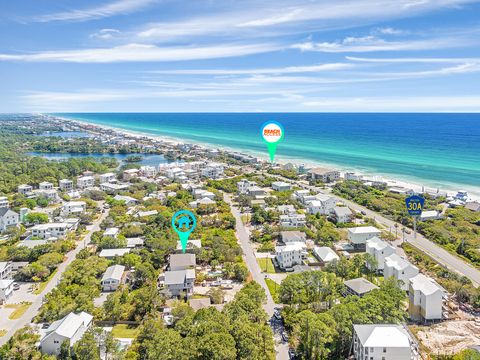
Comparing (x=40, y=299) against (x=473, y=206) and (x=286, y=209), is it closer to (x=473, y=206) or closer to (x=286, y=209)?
(x=286, y=209)

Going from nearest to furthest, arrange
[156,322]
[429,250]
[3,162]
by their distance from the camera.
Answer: [156,322], [429,250], [3,162]

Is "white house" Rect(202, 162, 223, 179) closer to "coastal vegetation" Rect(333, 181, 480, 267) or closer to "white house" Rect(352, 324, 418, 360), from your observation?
"coastal vegetation" Rect(333, 181, 480, 267)

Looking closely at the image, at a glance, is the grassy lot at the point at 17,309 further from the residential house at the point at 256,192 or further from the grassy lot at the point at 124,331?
the residential house at the point at 256,192

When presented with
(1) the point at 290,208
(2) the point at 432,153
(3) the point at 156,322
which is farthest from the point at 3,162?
(2) the point at 432,153

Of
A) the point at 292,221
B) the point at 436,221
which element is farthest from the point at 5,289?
the point at 436,221

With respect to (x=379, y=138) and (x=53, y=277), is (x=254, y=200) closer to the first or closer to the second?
(x=53, y=277)

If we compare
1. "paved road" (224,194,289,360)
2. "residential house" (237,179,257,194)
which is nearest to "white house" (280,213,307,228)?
"paved road" (224,194,289,360)
